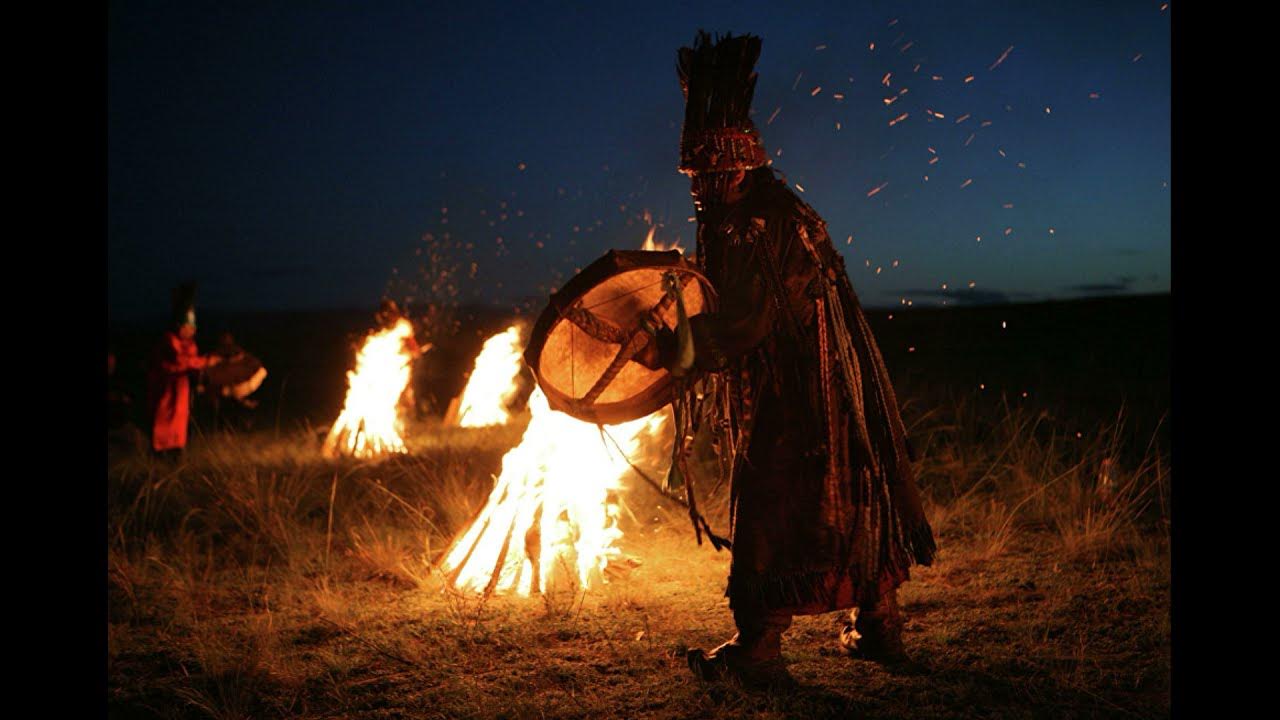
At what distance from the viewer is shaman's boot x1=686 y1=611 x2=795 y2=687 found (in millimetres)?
3285

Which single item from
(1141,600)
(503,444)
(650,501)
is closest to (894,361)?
(503,444)

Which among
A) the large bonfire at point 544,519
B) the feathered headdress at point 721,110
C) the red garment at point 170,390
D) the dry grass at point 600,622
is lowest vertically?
the dry grass at point 600,622

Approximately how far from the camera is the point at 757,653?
333 centimetres

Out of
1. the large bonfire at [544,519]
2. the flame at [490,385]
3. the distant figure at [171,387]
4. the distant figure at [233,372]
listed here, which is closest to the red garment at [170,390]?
the distant figure at [171,387]

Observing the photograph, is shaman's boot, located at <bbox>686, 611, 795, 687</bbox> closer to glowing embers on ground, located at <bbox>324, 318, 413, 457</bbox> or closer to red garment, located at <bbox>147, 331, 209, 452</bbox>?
glowing embers on ground, located at <bbox>324, 318, 413, 457</bbox>

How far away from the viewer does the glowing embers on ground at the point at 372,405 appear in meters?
9.95

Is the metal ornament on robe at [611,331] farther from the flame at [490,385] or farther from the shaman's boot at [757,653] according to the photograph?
the flame at [490,385]

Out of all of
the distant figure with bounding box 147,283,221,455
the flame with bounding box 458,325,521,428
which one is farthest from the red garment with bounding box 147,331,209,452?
the flame with bounding box 458,325,521,428

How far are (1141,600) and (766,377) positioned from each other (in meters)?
2.44

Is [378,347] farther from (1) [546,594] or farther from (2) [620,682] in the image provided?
(2) [620,682]

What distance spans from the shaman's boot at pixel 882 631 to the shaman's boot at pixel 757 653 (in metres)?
0.40

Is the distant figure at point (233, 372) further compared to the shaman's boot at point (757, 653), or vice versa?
the distant figure at point (233, 372)

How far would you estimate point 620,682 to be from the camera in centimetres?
352

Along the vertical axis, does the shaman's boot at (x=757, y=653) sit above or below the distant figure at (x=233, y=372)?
below
